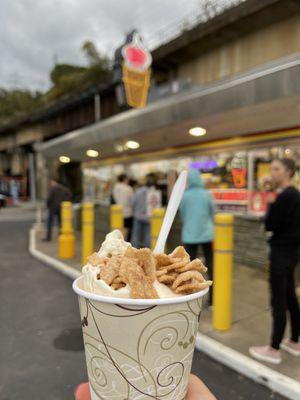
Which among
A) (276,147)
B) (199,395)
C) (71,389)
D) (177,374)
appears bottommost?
(71,389)

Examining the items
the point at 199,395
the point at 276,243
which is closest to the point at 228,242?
the point at 276,243

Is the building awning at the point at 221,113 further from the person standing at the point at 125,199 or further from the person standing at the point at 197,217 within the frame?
the person standing at the point at 197,217

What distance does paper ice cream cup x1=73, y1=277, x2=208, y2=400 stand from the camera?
125cm

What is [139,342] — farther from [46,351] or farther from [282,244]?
[46,351]

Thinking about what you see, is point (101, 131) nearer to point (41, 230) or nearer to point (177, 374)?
point (41, 230)

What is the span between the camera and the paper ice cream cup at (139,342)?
4.11 feet

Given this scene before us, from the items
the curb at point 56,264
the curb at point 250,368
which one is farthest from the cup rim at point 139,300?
the curb at point 56,264

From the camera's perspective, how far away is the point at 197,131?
7316 millimetres

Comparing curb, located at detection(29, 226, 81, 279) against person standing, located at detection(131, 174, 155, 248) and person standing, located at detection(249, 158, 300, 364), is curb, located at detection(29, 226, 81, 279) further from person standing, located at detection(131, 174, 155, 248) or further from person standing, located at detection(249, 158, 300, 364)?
person standing, located at detection(249, 158, 300, 364)

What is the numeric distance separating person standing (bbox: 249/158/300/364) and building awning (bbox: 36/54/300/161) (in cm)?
158

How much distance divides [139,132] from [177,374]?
6432 millimetres

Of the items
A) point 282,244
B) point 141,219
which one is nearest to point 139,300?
point 282,244

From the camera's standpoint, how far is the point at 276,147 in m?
7.25

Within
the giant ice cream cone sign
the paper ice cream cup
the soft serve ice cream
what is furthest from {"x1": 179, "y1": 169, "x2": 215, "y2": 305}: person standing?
the giant ice cream cone sign
